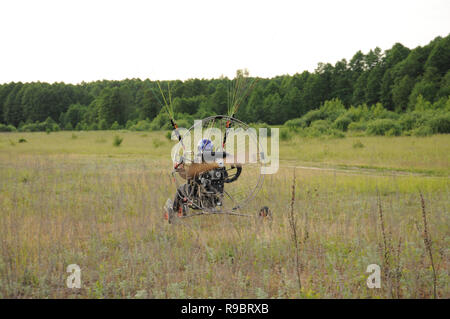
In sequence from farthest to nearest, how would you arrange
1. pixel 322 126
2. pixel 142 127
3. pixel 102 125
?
pixel 102 125 → pixel 142 127 → pixel 322 126

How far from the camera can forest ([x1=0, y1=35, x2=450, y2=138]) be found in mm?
54438

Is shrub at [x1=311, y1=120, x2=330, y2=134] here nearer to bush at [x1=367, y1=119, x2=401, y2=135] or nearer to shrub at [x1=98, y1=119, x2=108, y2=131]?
bush at [x1=367, y1=119, x2=401, y2=135]

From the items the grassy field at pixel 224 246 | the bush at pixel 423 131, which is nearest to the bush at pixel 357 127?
the bush at pixel 423 131

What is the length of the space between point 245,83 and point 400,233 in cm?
A: 407

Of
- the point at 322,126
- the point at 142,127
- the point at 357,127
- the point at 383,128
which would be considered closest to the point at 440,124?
the point at 383,128

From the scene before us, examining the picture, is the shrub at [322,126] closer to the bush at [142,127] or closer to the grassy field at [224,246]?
the bush at [142,127]

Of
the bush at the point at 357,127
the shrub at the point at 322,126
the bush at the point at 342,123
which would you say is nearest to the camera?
the bush at the point at 357,127

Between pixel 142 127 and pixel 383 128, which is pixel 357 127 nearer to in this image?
pixel 383 128

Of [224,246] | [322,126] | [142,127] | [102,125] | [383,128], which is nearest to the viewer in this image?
[224,246]

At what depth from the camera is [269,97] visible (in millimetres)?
77125

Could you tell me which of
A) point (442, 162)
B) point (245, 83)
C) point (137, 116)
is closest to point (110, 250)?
point (245, 83)

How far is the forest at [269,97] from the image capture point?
54438mm

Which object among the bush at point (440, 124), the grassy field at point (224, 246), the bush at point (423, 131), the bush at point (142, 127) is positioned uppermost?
the bush at point (142, 127)

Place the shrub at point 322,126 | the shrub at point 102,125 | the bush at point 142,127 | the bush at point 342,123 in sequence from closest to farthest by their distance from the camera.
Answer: the shrub at point 322,126, the bush at point 342,123, the bush at point 142,127, the shrub at point 102,125
